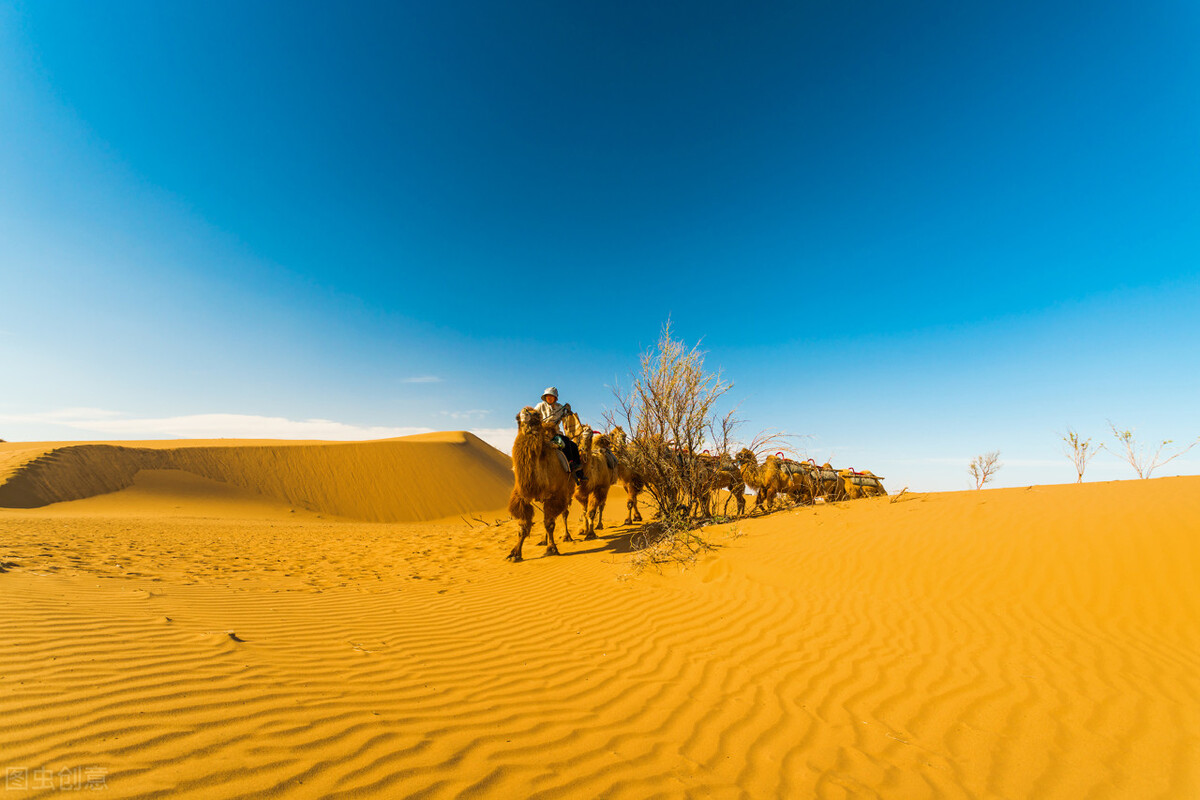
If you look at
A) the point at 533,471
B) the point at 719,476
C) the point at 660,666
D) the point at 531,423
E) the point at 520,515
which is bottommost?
the point at 660,666

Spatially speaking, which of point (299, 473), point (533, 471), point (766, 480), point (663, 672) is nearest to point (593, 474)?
point (533, 471)

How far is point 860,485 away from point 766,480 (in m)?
3.84

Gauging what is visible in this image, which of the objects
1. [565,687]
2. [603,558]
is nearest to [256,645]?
[565,687]

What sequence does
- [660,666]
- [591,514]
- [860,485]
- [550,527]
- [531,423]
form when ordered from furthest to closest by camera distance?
[860,485], [591,514], [550,527], [531,423], [660,666]

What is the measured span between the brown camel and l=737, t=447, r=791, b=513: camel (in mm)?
3522

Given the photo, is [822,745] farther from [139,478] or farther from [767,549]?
[139,478]

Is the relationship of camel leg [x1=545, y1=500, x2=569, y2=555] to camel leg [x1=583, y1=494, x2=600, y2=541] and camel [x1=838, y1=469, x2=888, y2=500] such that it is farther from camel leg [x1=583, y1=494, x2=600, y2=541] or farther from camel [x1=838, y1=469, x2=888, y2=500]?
camel [x1=838, y1=469, x2=888, y2=500]

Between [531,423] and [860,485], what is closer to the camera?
[531,423]

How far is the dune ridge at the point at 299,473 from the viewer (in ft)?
58.6

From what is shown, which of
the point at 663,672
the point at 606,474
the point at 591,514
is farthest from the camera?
the point at 606,474

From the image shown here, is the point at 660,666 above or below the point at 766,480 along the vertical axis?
below

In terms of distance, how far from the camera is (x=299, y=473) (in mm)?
26109

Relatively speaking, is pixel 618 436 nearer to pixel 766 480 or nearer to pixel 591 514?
pixel 591 514

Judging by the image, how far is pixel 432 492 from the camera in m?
28.2
